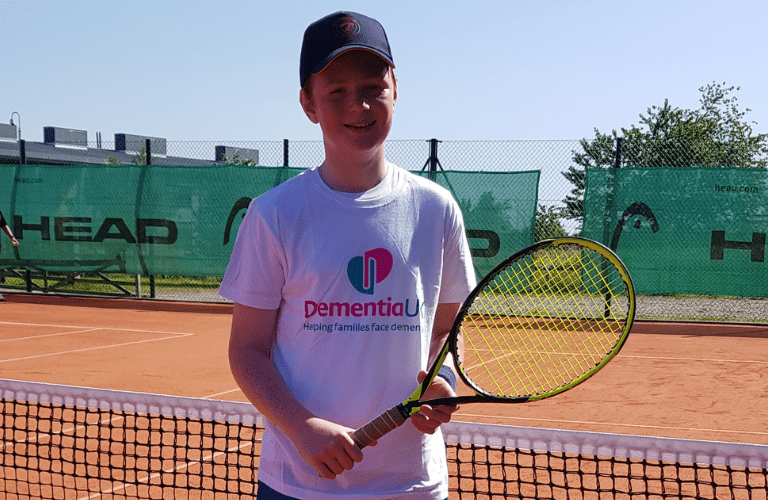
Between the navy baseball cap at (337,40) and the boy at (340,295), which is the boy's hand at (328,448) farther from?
the navy baseball cap at (337,40)

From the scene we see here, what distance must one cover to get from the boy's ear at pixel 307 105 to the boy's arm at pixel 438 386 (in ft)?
1.57

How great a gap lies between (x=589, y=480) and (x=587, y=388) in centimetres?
246

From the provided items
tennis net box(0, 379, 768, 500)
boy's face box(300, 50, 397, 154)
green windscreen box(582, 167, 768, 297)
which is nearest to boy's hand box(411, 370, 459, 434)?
boy's face box(300, 50, 397, 154)

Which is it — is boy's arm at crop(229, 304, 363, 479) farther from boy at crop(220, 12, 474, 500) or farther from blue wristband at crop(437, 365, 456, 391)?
blue wristband at crop(437, 365, 456, 391)

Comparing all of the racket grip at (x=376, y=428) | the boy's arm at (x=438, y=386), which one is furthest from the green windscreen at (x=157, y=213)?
the racket grip at (x=376, y=428)

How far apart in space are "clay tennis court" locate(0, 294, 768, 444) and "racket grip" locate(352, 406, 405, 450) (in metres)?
3.89

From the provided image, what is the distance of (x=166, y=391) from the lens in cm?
629

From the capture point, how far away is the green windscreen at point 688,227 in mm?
10336

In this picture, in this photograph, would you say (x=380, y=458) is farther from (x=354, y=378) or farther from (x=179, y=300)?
(x=179, y=300)

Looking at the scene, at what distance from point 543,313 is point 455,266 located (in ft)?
4.48

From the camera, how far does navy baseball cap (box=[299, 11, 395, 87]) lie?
1.54 m

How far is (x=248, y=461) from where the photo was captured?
14.5ft

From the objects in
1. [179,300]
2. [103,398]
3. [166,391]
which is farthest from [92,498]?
[179,300]

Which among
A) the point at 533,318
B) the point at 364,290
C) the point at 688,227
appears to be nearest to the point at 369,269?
the point at 364,290
